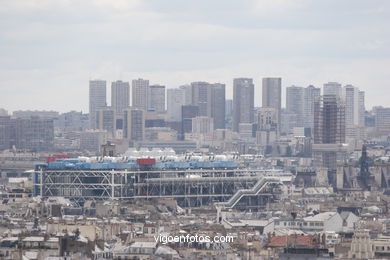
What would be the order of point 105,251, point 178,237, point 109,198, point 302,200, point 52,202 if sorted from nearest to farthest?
1. point 105,251
2. point 178,237
3. point 52,202
4. point 109,198
5. point 302,200

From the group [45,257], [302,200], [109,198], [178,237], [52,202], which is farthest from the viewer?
[302,200]

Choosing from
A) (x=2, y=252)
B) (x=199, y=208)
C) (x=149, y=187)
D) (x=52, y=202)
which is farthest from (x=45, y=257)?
(x=149, y=187)

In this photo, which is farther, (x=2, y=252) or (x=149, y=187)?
(x=149, y=187)

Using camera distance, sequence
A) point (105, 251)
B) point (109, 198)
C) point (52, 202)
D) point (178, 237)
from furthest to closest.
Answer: point (109, 198)
point (52, 202)
point (178, 237)
point (105, 251)

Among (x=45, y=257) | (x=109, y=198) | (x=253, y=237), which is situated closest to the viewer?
(x=45, y=257)

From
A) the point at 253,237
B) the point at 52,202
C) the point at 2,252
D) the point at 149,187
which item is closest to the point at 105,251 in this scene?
the point at 2,252

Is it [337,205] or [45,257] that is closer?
[45,257]

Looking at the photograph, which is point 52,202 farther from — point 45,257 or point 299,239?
point 45,257

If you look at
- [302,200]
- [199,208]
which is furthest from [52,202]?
[302,200]

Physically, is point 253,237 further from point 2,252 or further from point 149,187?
point 149,187
